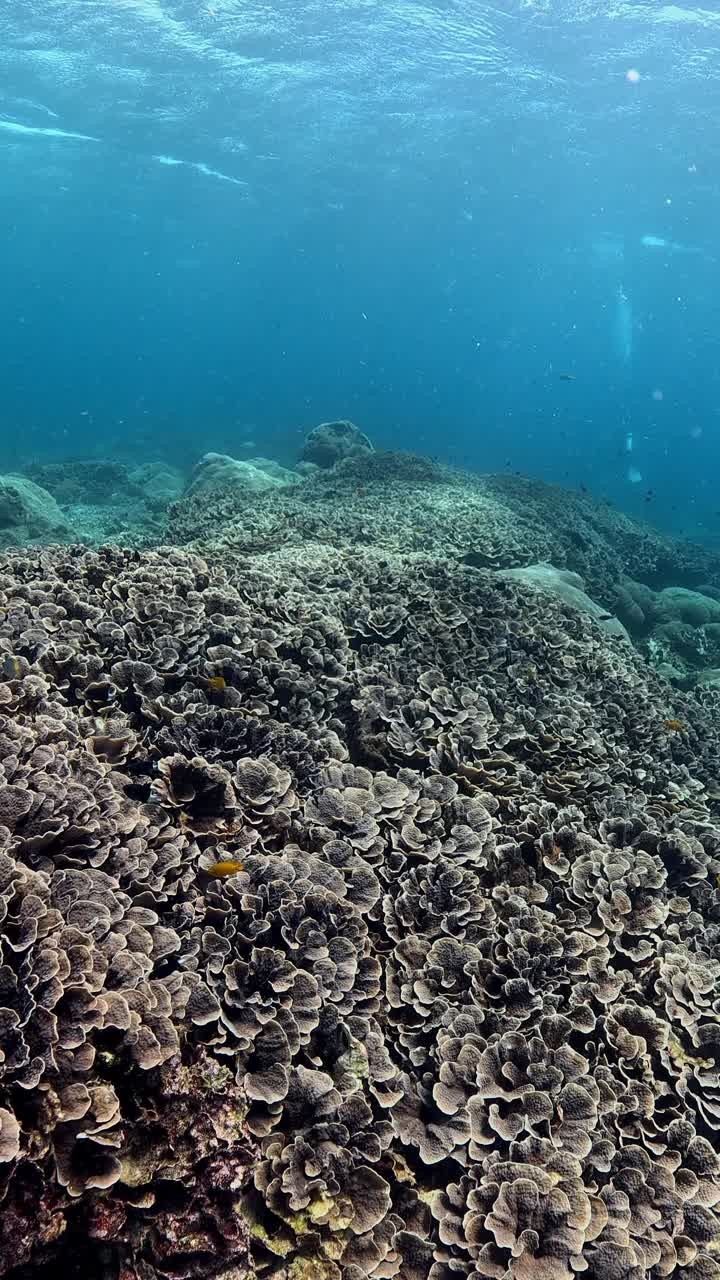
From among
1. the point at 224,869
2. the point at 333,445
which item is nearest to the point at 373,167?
the point at 333,445

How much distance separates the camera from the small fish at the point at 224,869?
3916 mm

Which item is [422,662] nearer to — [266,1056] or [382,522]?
[266,1056]

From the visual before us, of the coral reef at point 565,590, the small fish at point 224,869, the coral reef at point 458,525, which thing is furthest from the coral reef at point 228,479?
the small fish at point 224,869

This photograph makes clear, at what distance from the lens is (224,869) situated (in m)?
3.93

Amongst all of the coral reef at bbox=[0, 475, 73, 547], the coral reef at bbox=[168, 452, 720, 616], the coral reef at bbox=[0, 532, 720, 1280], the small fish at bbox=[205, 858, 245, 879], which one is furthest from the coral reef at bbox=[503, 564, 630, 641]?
the coral reef at bbox=[0, 475, 73, 547]

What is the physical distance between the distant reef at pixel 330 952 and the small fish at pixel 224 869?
0.02 metres

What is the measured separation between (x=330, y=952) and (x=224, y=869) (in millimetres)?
773

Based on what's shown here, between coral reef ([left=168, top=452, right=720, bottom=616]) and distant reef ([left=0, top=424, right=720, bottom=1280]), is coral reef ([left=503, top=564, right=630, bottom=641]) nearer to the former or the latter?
coral reef ([left=168, top=452, right=720, bottom=616])

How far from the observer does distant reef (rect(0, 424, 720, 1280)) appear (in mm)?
2697

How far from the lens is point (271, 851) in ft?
14.6

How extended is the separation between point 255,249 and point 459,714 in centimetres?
10084

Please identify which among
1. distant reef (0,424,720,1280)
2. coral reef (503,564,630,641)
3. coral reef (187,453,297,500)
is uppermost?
distant reef (0,424,720,1280)

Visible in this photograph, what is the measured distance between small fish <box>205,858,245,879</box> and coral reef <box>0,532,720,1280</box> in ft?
0.21

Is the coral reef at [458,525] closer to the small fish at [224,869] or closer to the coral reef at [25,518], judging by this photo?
the coral reef at [25,518]
